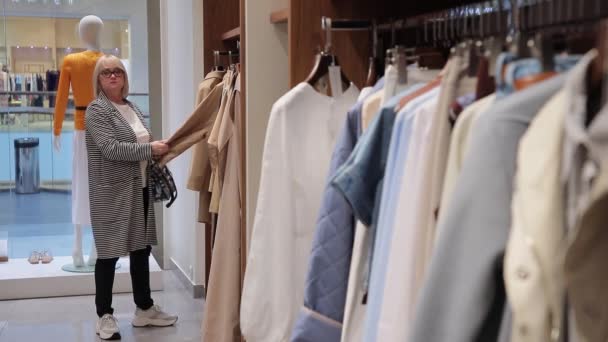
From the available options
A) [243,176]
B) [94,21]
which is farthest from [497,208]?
[94,21]

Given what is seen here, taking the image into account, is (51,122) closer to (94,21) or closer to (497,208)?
(94,21)

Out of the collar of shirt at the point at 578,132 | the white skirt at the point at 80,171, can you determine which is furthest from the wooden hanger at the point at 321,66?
the white skirt at the point at 80,171

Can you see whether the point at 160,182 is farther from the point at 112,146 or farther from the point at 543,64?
the point at 543,64

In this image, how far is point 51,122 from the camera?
546cm

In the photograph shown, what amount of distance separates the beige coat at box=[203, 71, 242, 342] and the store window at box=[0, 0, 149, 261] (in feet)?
8.58

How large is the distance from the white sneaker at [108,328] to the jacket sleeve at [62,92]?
1.50 m

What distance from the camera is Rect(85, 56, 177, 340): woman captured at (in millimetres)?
3785

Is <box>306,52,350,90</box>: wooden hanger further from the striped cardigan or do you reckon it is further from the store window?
the store window

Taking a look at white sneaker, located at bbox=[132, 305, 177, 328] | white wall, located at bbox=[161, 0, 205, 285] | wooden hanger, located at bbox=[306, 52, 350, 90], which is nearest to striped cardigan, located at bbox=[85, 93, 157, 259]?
white sneaker, located at bbox=[132, 305, 177, 328]

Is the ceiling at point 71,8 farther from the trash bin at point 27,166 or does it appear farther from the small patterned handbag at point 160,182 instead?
the small patterned handbag at point 160,182

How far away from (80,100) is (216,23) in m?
1.41

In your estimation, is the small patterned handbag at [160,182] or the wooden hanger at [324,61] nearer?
the wooden hanger at [324,61]

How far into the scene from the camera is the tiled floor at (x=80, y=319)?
399cm

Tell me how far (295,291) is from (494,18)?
3.05 ft
